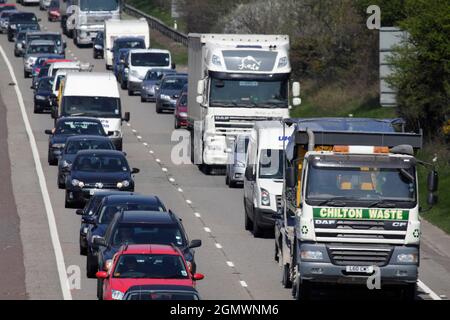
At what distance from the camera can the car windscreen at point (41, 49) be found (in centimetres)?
7281

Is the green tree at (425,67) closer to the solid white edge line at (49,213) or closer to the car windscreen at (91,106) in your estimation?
the car windscreen at (91,106)

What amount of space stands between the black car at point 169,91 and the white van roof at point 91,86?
10.3 metres

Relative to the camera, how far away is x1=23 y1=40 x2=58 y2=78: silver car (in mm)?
70188

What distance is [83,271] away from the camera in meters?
30.0

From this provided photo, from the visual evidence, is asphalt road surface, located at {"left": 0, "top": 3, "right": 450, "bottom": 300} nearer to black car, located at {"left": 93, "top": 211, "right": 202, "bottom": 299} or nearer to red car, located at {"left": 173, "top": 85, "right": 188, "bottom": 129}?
red car, located at {"left": 173, "top": 85, "right": 188, "bottom": 129}

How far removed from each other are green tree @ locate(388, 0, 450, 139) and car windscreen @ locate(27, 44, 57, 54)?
28.3 metres

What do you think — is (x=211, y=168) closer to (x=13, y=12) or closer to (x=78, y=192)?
(x=78, y=192)

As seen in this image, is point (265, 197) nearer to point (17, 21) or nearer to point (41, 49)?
point (41, 49)

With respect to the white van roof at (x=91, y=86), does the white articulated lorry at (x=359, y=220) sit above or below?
below

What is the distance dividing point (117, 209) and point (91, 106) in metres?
18.1

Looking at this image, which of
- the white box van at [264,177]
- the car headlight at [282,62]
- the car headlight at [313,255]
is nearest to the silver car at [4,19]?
the car headlight at [282,62]

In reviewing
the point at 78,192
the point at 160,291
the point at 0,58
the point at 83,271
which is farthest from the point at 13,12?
the point at 160,291

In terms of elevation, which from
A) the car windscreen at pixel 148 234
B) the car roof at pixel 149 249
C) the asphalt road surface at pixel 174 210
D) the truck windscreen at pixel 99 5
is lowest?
the asphalt road surface at pixel 174 210

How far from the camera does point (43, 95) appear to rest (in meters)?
58.0
